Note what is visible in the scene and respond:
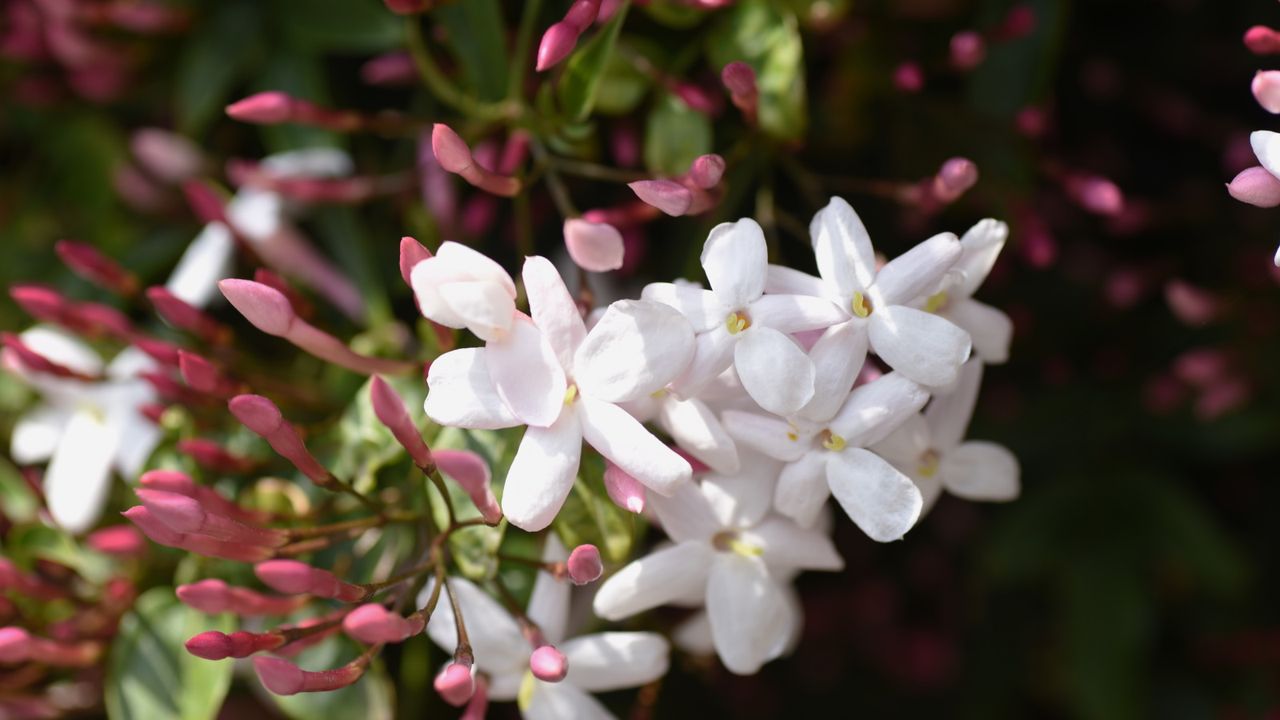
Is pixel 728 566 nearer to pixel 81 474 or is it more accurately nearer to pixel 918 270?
pixel 918 270

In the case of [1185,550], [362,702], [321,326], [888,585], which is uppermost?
[321,326]

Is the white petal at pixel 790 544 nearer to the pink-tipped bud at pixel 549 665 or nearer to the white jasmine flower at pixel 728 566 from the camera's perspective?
the white jasmine flower at pixel 728 566

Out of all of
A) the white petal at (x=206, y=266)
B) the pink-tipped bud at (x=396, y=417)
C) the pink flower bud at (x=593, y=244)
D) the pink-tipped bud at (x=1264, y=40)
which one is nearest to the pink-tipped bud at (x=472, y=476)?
the pink-tipped bud at (x=396, y=417)

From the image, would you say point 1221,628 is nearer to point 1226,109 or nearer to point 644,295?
point 1226,109

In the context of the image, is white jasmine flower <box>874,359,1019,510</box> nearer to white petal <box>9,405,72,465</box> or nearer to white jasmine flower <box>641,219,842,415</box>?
white jasmine flower <box>641,219,842,415</box>

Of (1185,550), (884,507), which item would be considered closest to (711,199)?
(884,507)

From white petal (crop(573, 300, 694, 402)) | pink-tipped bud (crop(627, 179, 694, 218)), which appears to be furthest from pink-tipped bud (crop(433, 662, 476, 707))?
pink-tipped bud (crop(627, 179, 694, 218))

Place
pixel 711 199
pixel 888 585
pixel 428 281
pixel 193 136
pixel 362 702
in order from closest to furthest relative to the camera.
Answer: pixel 428 281
pixel 711 199
pixel 362 702
pixel 193 136
pixel 888 585

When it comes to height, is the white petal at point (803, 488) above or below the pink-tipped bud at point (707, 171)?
below
